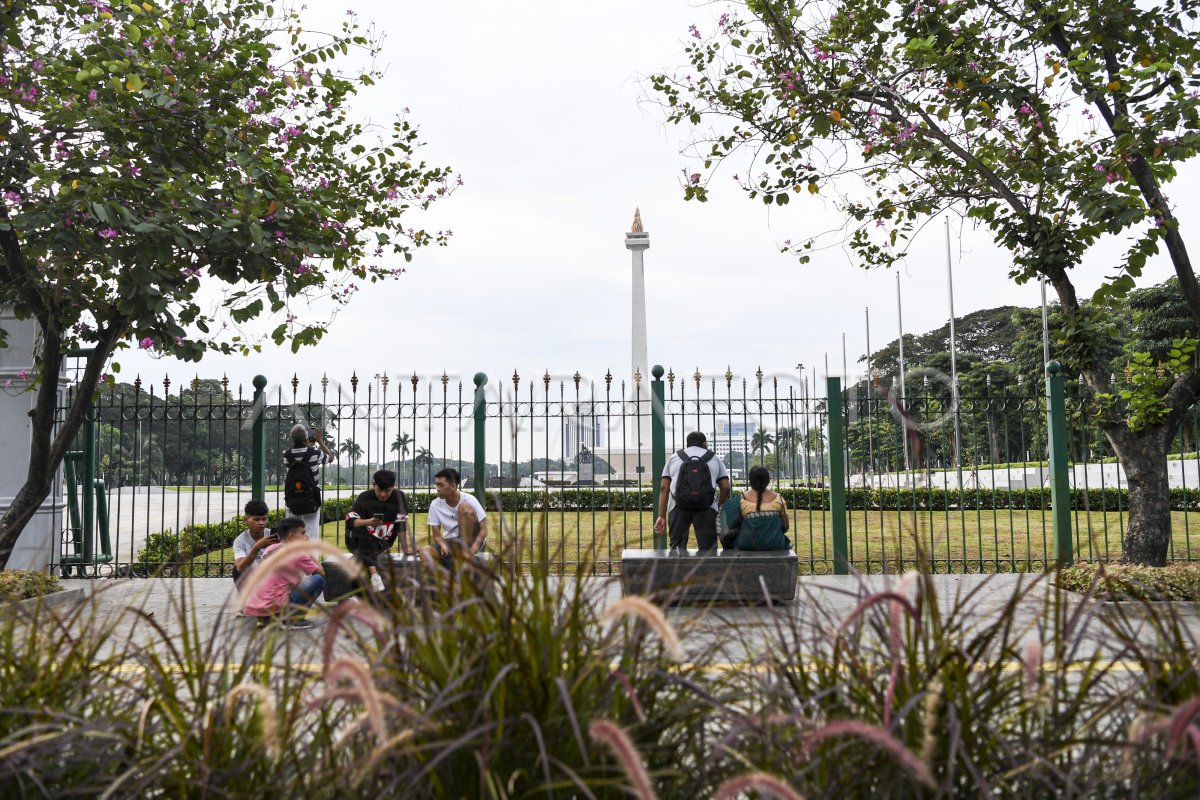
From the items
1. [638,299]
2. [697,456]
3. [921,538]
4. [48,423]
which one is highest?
[638,299]

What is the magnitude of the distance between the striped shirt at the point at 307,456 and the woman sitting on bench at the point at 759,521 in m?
3.95

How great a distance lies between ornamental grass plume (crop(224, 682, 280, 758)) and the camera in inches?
65.2

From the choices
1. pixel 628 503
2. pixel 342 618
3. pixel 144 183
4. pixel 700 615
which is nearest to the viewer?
pixel 342 618

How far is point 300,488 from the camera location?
880 cm

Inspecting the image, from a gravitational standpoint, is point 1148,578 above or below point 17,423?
below

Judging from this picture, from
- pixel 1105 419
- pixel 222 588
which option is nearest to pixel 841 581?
pixel 1105 419

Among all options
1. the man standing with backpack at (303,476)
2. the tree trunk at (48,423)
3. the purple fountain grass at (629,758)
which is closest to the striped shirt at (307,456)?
the man standing with backpack at (303,476)

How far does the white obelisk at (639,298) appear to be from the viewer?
28359mm

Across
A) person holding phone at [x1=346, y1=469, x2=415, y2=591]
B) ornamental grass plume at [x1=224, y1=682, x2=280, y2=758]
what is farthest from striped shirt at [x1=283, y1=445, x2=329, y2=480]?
ornamental grass plume at [x1=224, y1=682, x2=280, y2=758]

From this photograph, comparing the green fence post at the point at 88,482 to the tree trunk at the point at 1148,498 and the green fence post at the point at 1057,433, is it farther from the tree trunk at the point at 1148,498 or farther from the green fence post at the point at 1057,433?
the tree trunk at the point at 1148,498

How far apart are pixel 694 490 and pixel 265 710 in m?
7.15

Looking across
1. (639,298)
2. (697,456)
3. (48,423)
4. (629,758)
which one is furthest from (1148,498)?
(639,298)

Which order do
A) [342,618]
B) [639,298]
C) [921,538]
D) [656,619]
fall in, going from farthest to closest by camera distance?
[639,298], [921,538], [342,618], [656,619]

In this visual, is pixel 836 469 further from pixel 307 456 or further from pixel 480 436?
pixel 307 456
